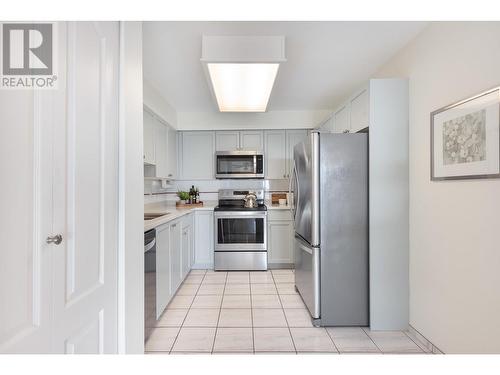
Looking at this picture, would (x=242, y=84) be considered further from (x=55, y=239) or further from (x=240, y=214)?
(x=55, y=239)

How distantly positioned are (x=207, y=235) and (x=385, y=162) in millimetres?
2592

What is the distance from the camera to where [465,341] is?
65.1 inches

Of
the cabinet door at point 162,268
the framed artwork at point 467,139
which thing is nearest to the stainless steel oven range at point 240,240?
the cabinet door at point 162,268

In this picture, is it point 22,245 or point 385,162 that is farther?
point 385,162

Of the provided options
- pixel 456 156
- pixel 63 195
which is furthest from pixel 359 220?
pixel 63 195

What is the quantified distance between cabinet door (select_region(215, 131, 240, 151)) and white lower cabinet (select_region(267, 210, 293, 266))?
1187 millimetres

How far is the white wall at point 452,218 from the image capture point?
149cm

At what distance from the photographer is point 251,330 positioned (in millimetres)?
2221

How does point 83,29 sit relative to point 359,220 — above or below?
above

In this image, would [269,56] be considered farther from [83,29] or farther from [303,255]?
[303,255]

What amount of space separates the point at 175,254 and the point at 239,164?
1783mm

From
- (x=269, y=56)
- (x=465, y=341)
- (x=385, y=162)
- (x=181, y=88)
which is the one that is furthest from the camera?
(x=181, y=88)

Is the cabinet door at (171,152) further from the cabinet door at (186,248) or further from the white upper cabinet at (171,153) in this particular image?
the cabinet door at (186,248)
